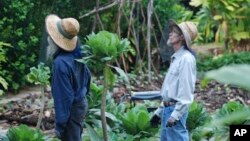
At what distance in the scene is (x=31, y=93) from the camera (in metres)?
9.84

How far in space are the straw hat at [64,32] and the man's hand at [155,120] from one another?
1144mm

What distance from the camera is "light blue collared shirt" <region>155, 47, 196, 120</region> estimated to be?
17.4ft

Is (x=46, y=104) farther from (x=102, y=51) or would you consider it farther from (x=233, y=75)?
(x=233, y=75)

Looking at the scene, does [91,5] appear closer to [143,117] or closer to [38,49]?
[38,49]

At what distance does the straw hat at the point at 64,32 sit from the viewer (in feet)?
17.9

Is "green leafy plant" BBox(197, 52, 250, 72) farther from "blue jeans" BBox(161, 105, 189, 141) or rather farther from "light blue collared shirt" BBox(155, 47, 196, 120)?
"light blue collared shirt" BBox(155, 47, 196, 120)

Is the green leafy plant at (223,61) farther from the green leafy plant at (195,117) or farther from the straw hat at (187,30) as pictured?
the straw hat at (187,30)

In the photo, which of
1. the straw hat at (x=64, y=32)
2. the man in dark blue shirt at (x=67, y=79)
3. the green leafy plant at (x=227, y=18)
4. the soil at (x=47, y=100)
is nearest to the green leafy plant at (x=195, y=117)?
the man in dark blue shirt at (x=67, y=79)

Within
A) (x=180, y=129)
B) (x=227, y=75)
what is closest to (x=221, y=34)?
(x=180, y=129)

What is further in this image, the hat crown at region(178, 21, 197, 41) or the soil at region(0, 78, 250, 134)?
Answer: the soil at region(0, 78, 250, 134)

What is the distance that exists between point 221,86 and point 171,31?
6.09m

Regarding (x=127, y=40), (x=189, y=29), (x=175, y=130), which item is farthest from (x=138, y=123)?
(x=189, y=29)

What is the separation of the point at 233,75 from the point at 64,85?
11.8ft

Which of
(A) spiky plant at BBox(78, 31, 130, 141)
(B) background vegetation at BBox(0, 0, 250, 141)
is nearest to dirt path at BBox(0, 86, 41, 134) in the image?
(B) background vegetation at BBox(0, 0, 250, 141)
